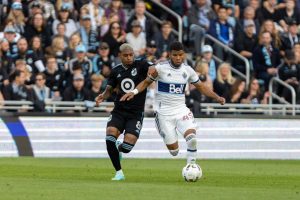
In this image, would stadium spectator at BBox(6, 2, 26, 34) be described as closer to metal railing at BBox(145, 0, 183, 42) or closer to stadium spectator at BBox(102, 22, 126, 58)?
stadium spectator at BBox(102, 22, 126, 58)

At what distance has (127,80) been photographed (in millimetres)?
20062

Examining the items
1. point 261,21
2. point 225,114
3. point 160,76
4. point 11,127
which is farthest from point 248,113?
point 160,76

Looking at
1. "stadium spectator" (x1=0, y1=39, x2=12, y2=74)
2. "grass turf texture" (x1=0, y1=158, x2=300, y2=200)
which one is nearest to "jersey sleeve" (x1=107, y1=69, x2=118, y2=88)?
"grass turf texture" (x1=0, y1=158, x2=300, y2=200)

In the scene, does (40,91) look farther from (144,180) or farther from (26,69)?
(144,180)

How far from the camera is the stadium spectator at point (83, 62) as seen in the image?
2864cm

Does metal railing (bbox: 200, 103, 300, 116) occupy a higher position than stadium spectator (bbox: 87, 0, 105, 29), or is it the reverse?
stadium spectator (bbox: 87, 0, 105, 29)

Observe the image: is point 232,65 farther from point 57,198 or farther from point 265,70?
point 57,198

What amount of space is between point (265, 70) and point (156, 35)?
3485mm

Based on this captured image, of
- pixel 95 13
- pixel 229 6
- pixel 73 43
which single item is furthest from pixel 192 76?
pixel 229 6

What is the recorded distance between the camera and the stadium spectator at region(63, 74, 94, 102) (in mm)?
28283

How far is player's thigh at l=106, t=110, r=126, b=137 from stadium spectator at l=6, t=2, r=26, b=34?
9.46 metres

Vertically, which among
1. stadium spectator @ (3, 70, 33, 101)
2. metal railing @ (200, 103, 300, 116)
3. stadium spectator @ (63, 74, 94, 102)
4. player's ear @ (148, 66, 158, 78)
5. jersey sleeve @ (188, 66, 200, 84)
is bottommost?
metal railing @ (200, 103, 300, 116)

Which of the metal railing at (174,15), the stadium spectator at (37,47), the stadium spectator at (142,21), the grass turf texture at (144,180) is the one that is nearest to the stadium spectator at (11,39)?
the stadium spectator at (37,47)

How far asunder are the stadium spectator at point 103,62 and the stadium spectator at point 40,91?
164 cm
